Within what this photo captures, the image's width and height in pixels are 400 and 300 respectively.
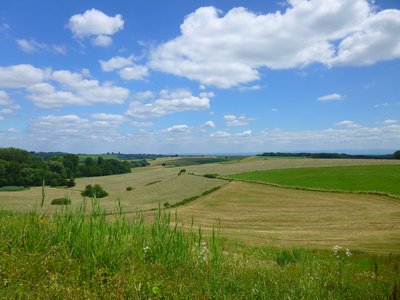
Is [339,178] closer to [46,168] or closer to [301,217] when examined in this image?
[301,217]

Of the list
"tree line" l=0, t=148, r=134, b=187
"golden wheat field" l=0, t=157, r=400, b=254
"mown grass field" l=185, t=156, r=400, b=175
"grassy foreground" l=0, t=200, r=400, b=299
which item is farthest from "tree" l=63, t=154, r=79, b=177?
"grassy foreground" l=0, t=200, r=400, b=299

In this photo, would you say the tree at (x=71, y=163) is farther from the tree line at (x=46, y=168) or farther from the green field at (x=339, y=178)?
the green field at (x=339, y=178)

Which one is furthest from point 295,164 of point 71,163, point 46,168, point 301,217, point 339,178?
point 71,163

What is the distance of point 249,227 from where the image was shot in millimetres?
35375

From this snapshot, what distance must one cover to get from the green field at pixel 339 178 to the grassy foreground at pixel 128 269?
144 ft

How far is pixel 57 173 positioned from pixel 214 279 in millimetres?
102923

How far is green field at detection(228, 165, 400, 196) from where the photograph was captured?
49.6 metres

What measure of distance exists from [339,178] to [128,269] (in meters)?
57.9

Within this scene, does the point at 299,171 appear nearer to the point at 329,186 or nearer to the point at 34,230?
the point at 329,186

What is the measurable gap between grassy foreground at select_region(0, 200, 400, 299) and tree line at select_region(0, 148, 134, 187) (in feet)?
262

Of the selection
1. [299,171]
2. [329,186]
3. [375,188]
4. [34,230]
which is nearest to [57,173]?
[299,171]

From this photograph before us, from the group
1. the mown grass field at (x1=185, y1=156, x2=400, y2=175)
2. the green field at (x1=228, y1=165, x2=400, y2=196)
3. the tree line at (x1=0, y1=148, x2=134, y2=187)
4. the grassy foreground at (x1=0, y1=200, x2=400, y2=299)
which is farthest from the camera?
the tree line at (x1=0, y1=148, x2=134, y2=187)

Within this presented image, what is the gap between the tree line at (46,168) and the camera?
88438 mm

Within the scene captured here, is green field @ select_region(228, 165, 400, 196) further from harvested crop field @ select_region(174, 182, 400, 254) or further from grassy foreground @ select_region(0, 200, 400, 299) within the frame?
grassy foreground @ select_region(0, 200, 400, 299)
